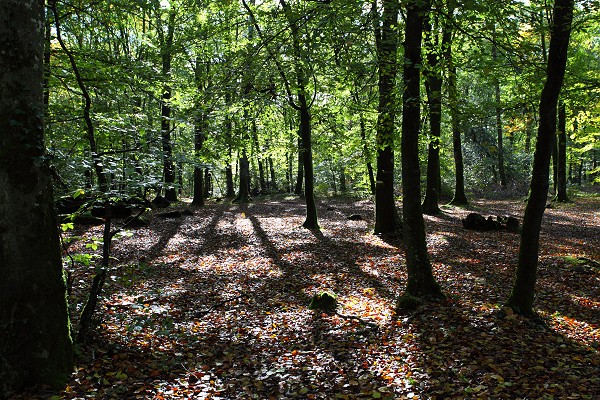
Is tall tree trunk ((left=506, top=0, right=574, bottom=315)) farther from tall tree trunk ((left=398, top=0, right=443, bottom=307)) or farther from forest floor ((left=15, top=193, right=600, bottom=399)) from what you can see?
tall tree trunk ((left=398, top=0, right=443, bottom=307))

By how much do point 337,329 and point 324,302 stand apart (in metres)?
0.96

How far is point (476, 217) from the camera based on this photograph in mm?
13383

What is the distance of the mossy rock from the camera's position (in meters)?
6.98

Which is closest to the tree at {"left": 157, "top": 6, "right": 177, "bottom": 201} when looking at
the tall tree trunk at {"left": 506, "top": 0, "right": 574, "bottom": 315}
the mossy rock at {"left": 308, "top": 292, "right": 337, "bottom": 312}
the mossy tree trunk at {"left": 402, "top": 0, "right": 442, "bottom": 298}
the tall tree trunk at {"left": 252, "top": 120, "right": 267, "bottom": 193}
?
the tall tree trunk at {"left": 252, "top": 120, "right": 267, "bottom": 193}

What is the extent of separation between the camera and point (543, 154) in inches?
209

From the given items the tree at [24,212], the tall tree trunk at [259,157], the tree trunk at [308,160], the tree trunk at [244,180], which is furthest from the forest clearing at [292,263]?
the tree trunk at [244,180]

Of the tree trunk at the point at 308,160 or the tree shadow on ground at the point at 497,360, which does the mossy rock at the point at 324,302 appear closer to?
the tree shadow on ground at the point at 497,360

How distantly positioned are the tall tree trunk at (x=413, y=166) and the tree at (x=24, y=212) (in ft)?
16.0

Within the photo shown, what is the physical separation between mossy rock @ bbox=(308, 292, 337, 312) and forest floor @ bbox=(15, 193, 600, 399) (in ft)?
0.66

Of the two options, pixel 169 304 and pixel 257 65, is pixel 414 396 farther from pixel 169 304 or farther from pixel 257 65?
pixel 257 65

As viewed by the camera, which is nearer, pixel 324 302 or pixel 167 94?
pixel 324 302

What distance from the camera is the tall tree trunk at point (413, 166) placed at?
6229mm

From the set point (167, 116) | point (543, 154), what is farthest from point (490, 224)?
point (167, 116)

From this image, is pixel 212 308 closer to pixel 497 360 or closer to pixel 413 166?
pixel 413 166
